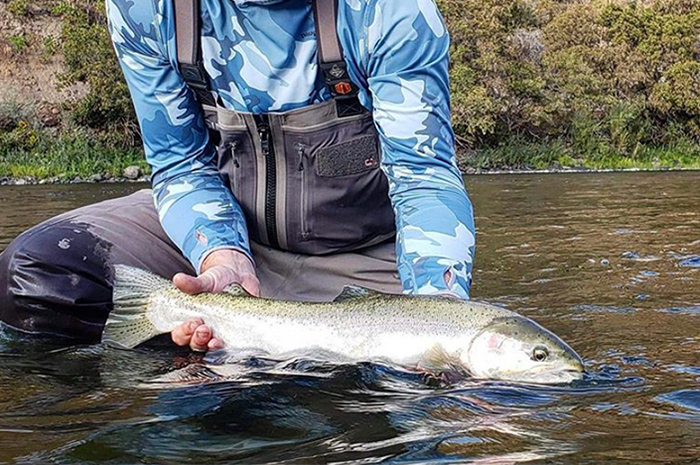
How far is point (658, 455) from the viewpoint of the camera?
1.83 meters

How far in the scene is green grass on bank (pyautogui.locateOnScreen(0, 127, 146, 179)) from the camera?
23.7 meters

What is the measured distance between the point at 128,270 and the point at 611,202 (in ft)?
31.0

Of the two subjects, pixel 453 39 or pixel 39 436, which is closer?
pixel 39 436

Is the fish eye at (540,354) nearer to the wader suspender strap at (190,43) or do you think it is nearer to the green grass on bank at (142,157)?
the wader suspender strap at (190,43)

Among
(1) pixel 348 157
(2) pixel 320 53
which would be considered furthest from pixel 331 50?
(1) pixel 348 157

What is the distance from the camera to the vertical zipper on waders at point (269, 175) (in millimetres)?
3195

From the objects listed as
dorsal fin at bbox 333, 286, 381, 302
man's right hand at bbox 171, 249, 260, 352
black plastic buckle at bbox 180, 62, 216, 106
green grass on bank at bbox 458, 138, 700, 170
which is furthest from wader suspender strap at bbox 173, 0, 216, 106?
green grass on bank at bbox 458, 138, 700, 170

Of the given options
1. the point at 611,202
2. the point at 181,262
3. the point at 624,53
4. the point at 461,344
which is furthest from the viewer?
the point at 624,53

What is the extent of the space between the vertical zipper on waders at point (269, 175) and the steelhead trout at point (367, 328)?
63 centimetres

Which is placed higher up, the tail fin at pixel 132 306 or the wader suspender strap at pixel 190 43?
the wader suspender strap at pixel 190 43

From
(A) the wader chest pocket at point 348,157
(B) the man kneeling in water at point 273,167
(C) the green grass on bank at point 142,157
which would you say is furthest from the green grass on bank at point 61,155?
(A) the wader chest pocket at point 348,157

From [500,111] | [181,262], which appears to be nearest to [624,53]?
[500,111]

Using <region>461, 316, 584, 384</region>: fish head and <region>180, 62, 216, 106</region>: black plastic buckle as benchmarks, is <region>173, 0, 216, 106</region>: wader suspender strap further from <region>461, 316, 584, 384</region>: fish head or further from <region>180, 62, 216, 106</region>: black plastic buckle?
<region>461, 316, 584, 384</region>: fish head

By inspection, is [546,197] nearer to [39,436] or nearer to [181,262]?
[181,262]
